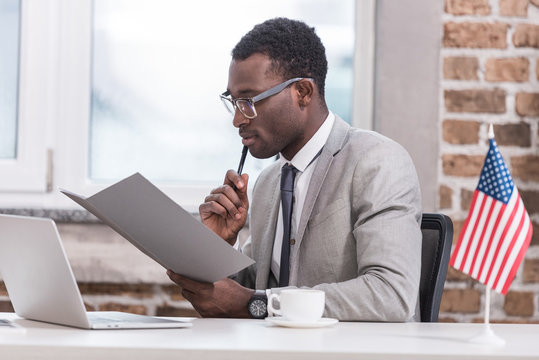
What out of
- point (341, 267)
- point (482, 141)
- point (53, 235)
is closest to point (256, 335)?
point (53, 235)

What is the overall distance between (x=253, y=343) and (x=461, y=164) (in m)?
1.55

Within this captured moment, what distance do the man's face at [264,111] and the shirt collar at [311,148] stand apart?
3 centimetres

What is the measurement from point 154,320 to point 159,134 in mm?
1389

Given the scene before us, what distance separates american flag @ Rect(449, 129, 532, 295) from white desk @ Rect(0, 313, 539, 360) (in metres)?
0.11

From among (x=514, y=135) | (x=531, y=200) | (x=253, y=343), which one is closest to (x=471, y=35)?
(x=514, y=135)

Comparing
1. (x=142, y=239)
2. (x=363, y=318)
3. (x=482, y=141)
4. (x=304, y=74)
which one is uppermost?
(x=304, y=74)

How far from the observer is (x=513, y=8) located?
7.84 ft

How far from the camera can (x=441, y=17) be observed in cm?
238

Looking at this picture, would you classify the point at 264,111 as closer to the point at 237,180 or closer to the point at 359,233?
the point at 237,180

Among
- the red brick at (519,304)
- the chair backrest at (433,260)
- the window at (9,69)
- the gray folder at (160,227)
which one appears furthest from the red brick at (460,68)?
the window at (9,69)

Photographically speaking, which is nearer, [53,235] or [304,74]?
[53,235]

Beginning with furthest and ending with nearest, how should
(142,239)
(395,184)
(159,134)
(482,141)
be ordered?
(159,134) → (482,141) → (395,184) → (142,239)

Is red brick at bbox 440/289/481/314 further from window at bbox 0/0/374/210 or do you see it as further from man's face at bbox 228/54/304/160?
man's face at bbox 228/54/304/160

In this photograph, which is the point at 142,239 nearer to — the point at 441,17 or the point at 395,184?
the point at 395,184
